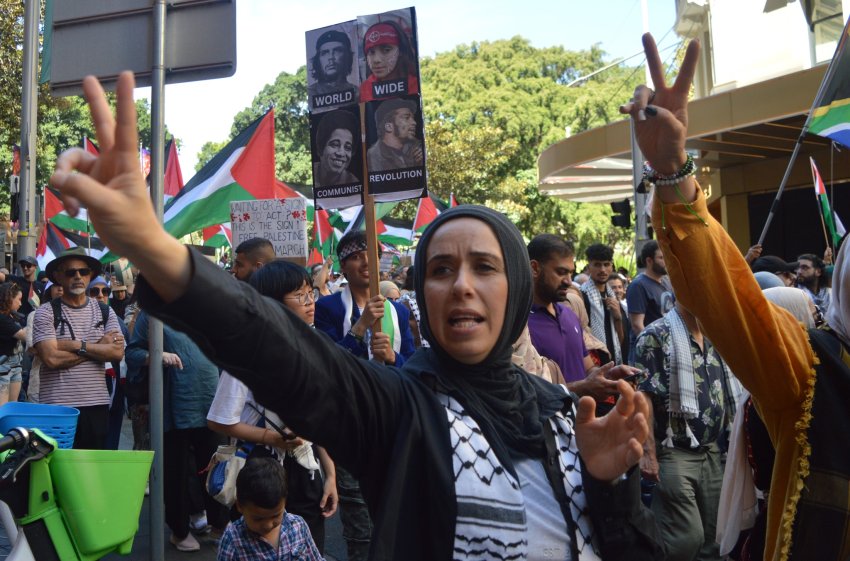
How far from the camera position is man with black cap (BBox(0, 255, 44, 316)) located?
12.7 m

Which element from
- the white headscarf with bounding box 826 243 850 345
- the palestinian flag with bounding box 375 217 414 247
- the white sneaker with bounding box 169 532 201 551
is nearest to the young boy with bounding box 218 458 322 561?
the white headscarf with bounding box 826 243 850 345

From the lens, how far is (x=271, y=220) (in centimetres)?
875

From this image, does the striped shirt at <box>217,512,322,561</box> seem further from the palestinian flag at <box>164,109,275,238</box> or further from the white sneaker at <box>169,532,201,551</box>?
the palestinian flag at <box>164,109,275,238</box>

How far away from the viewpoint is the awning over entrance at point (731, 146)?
14711mm

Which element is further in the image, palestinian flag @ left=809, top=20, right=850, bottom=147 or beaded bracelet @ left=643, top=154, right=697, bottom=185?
palestinian flag @ left=809, top=20, right=850, bottom=147

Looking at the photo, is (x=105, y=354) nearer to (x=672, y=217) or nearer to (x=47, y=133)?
(x=672, y=217)

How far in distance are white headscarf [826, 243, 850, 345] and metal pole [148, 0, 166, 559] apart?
343 centimetres

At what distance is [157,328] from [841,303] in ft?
11.6

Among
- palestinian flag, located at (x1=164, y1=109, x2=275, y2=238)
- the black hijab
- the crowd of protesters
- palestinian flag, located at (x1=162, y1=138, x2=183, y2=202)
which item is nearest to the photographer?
the crowd of protesters

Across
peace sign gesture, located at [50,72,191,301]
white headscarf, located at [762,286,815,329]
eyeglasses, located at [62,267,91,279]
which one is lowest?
white headscarf, located at [762,286,815,329]

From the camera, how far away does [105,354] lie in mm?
6699

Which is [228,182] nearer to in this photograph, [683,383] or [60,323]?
[60,323]

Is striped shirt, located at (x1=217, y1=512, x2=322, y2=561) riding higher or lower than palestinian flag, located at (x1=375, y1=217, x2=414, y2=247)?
lower

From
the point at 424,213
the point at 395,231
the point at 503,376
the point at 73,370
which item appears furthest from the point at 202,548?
the point at 395,231
